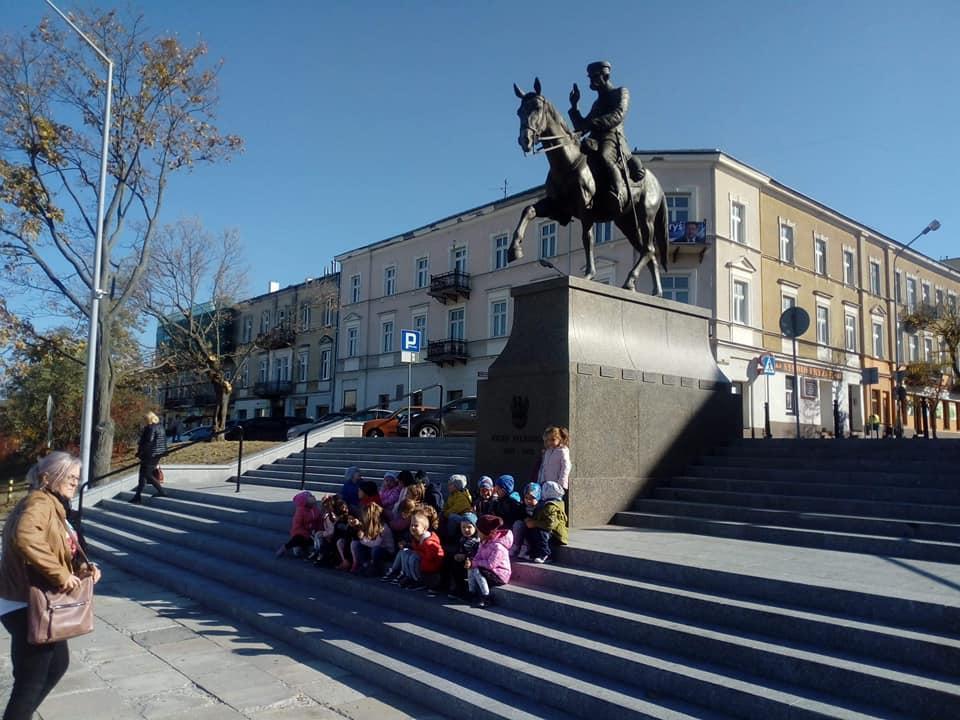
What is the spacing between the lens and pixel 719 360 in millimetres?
29688

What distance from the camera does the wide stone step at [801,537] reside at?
646 centimetres

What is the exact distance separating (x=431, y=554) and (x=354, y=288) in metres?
42.9

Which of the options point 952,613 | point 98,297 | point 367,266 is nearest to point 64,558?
point 952,613

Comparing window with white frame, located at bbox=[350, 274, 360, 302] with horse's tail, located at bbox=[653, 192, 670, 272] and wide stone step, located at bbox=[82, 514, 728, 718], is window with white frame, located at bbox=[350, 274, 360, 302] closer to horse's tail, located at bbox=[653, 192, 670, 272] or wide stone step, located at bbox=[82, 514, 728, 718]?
horse's tail, located at bbox=[653, 192, 670, 272]

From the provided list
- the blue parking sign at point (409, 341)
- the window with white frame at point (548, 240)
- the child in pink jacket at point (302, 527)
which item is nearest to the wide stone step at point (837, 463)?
the child in pink jacket at point (302, 527)

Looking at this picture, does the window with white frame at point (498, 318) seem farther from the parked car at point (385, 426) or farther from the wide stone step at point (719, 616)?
the wide stone step at point (719, 616)

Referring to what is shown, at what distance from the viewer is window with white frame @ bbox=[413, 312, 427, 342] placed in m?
42.7

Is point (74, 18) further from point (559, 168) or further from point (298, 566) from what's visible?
point (298, 566)

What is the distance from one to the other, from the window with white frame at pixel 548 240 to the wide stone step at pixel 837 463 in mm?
26307

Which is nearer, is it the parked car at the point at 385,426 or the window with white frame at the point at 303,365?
the parked car at the point at 385,426

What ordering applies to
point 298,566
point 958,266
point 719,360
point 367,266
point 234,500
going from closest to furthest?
point 298,566
point 234,500
point 719,360
point 367,266
point 958,266

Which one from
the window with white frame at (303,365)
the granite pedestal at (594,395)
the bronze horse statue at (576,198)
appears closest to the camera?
the granite pedestal at (594,395)

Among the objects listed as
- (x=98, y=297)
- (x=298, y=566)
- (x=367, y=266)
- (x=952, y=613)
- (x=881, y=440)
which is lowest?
(x=298, y=566)

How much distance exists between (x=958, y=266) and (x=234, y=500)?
58.8 metres
